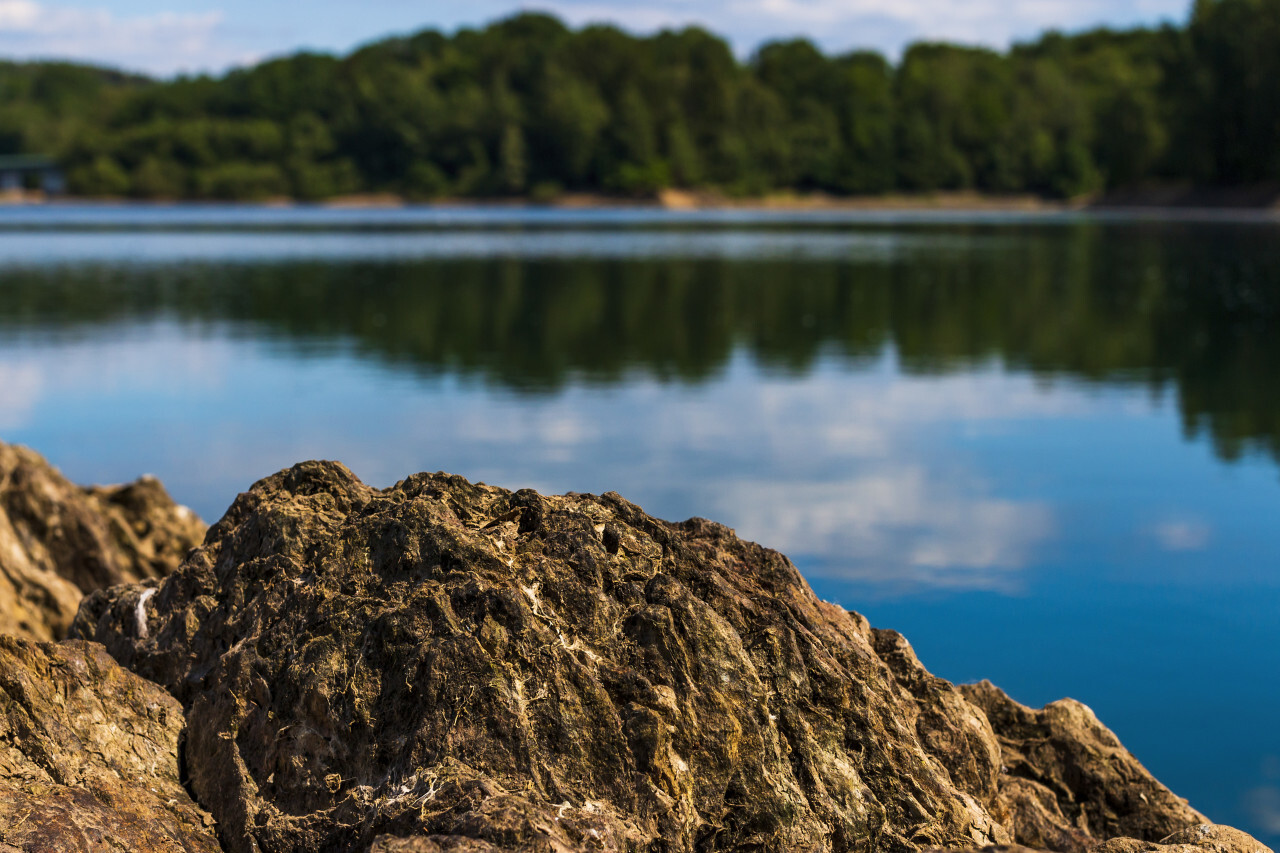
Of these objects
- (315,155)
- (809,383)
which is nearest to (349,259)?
(809,383)

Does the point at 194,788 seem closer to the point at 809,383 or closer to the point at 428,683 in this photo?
the point at 428,683

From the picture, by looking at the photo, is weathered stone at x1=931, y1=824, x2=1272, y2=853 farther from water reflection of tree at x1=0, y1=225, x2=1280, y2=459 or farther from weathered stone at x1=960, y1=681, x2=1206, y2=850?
water reflection of tree at x1=0, y1=225, x2=1280, y2=459

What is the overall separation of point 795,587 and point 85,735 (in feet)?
8.09

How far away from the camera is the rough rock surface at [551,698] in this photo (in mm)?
3859

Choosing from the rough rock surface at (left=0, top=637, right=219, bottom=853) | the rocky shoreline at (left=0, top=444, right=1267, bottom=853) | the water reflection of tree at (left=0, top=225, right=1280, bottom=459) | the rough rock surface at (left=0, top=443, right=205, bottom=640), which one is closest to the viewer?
the rough rock surface at (left=0, top=637, right=219, bottom=853)

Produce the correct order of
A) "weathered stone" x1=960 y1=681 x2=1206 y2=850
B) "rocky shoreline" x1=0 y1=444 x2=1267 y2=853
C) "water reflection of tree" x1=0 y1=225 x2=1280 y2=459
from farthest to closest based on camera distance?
"water reflection of tree" x1=0 y1=225 x2=1280 y2=459 → "weathered stone" x1=960 y1=681 x2=1206 y2=850 → "rocky shoreline" x1=0 y1=444 x2=1267 y2=853

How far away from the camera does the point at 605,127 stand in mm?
153875

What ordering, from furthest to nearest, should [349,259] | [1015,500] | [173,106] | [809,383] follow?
[173,106] < [349,259] < [809,383] < [1015,500]

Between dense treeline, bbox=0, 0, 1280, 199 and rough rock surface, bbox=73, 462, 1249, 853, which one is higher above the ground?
dense treeline, bbox=0, 0, 1280, 199

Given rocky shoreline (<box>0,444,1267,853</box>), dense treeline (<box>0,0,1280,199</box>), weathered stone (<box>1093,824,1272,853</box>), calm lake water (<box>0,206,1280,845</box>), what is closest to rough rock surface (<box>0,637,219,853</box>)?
rocky shoreline (<box>0,444,1267,853</box>)

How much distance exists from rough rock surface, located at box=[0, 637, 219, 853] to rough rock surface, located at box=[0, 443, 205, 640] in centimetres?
273

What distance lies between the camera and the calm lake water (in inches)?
310

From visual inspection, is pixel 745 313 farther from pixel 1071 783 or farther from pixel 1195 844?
→ pixel 1195 844

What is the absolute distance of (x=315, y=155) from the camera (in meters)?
158
